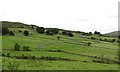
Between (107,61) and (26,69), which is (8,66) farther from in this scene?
(107,61)

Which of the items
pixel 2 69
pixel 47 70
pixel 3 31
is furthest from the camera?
pixel 3 31

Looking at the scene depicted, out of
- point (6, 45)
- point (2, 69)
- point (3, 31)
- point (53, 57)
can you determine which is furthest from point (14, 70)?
point (3, 31)

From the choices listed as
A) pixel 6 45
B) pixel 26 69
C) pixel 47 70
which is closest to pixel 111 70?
pixel 47 70

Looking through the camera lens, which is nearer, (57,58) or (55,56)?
(57,58)

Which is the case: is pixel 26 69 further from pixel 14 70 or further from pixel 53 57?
pixel 53 57

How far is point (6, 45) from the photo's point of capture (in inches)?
3479

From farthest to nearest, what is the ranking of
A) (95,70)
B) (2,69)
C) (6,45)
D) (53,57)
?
(6,45)
(53,57)
(95,70)
(2,69)

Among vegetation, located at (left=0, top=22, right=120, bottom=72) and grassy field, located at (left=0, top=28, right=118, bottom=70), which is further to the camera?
vegetation, located at (left=0, top=22, right=120, bottom=72)

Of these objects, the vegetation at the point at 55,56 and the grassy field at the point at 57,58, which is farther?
the vegetation at the point at 55,56

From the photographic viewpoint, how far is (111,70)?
2080 inches

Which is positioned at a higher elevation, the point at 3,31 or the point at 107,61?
the point at 3,31

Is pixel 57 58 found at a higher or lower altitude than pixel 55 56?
lower

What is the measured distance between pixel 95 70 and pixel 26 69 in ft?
42.1

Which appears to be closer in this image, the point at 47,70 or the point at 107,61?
the point at 47,70
